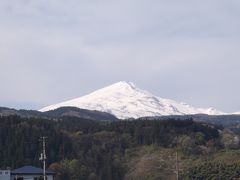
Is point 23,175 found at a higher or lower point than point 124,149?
lower

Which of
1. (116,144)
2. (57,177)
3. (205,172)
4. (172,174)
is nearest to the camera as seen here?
(205,172)

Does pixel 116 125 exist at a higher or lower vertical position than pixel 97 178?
higher

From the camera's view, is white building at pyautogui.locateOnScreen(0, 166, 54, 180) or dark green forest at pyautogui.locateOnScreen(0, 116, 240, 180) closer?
white building at pyautogui.locateOnScreen(0, 166, 54, 180)

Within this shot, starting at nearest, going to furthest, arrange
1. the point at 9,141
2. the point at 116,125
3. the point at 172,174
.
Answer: the point at 172,174 → the point at 9,141 → the point at 116,125

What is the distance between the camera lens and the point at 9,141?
144 m

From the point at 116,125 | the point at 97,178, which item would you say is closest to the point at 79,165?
the point at 97,178

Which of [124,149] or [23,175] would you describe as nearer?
[23,175]

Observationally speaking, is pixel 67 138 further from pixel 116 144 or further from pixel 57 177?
pixel 57 177

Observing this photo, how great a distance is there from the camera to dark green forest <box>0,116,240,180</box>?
424ft

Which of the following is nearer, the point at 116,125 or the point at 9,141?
the point at 9,141

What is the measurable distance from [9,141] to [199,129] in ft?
181

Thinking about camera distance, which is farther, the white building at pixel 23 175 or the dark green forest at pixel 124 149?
the dark green forest at pixel 124 149

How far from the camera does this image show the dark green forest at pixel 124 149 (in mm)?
129125

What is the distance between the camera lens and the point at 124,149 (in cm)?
15438
